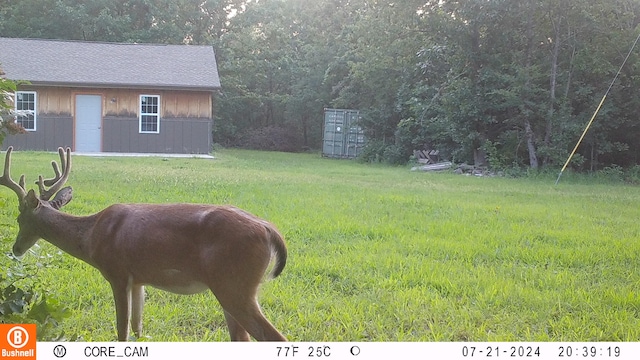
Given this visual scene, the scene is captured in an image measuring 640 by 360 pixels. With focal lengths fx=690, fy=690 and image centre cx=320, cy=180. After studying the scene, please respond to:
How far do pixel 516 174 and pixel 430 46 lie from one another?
2.73 meters

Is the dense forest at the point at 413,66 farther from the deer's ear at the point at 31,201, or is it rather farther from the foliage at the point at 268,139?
the deer's ear at the point at 31,201

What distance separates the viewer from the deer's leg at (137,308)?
175 centimetres

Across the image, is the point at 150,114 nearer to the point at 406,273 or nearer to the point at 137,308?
the point at 406,273

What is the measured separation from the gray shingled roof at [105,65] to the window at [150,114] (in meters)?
0.45

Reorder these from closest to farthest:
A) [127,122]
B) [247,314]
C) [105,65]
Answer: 1. [247,314]
2. [105,65]
3. [127,122]

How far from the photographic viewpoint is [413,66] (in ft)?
40.2

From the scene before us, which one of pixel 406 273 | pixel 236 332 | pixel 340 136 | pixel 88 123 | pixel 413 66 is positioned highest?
pixel 413 66

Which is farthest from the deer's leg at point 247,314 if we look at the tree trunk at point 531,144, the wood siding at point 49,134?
the wood siding at point 49,134

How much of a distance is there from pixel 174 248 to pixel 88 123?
39.3ft

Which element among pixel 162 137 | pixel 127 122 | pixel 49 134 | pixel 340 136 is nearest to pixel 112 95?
pixel 127 122

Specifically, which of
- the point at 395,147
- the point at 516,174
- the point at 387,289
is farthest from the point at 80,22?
the point at 387,289

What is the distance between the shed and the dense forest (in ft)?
6.24

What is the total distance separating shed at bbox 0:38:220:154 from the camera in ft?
39.7
